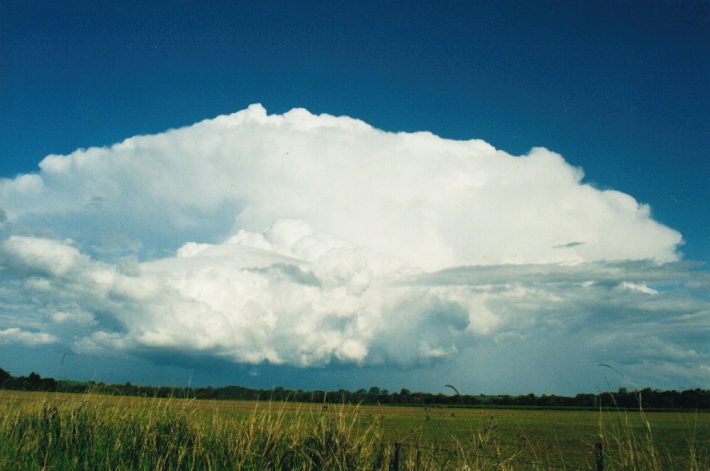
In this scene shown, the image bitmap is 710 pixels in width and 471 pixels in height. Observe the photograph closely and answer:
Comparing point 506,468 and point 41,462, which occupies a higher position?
point 506,468

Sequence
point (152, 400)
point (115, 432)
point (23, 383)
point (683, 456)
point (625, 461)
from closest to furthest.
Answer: point (625, 461) < point (115, 432) < point (152, 400) < point (23, 383) < point (683, 456)

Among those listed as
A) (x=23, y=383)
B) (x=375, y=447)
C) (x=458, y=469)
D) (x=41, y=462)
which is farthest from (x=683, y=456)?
(x=23, y=383)

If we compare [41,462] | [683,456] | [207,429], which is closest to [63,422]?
[41,462]

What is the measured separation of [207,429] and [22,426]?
619 centimetres

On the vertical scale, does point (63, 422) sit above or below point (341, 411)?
below

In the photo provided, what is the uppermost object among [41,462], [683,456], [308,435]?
[308,435]

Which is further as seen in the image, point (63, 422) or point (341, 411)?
point (63, 422)

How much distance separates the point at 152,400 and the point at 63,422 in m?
2.10

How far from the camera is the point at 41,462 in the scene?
10477 millimetres

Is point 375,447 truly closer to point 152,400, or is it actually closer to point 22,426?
point 152,400

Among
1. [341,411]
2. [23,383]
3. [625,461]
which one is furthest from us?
[23,383]

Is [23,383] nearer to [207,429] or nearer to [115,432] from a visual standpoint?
[115,432]

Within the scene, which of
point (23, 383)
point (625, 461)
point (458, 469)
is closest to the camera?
point (625, 461)

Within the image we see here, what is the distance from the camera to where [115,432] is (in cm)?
1247
